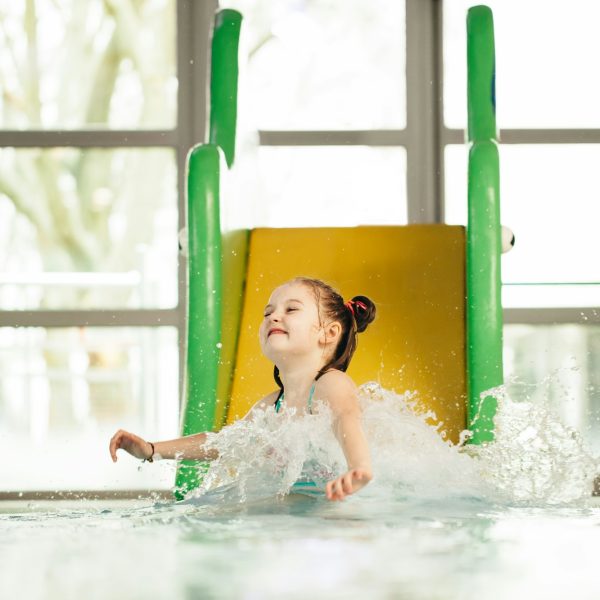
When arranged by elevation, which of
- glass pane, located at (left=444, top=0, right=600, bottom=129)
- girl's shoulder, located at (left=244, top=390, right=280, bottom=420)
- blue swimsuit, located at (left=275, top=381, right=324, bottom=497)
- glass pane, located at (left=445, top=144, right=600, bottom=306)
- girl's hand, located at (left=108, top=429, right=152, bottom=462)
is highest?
glass pane, located at (left=444, top=0, right=600, bottom=129)

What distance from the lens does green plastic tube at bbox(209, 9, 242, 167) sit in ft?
7.42

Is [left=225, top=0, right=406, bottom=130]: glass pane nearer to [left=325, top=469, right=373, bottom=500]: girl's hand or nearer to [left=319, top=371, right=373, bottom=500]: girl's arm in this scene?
[left=319, top=371, right=373, bottom=500]: girl's arm

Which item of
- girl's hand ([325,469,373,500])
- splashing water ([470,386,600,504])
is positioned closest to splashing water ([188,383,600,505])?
splashing water ([470,386,600,504])

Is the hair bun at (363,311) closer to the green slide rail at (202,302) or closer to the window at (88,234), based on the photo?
the green slide rail at (202,302)

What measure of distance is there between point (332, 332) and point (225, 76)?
0.82 m

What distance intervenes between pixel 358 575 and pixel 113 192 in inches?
113

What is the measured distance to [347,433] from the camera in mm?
1487

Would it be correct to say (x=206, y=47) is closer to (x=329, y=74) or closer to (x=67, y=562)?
(x=329, y=74)

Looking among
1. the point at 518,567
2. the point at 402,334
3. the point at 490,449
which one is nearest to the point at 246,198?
the point at 402,334

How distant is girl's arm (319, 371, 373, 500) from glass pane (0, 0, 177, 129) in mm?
1977

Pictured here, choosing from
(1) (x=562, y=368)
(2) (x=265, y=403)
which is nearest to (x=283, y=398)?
(2) (x=265, y=403)

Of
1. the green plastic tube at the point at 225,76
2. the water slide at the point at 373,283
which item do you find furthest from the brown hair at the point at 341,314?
the green plastic tube at the point at 225,76

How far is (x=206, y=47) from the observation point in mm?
3230

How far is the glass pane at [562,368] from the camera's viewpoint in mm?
3293
